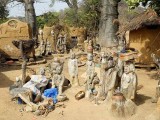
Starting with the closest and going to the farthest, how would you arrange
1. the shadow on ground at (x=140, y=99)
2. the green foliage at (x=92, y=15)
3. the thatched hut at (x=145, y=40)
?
the shadow on ground at (x=140, y=99)
the thatched hut at (x=145, y=40)
the green foliage at (x=92, y=15)

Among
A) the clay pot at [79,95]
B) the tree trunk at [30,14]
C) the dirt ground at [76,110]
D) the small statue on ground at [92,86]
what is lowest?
the dirt ground at [76,110]

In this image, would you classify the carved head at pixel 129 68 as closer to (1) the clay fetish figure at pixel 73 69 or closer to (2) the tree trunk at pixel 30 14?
(1) the clay fetish figure at pixel 73 69

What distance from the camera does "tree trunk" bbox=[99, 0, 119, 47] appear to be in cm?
1800

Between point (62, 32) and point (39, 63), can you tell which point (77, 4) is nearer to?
point (62, 32)

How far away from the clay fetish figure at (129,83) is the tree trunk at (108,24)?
9.00m

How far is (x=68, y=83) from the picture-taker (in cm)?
1136

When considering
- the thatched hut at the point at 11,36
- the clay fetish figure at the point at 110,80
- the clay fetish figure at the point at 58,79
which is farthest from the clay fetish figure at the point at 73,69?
the thatched hut at the point at 11,36

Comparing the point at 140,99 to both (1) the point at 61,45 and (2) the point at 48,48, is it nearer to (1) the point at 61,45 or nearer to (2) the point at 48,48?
(1) the point at 61,45

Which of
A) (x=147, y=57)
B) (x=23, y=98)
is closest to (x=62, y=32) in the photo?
(x=147, y=57)

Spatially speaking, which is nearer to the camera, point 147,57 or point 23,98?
point 23,98

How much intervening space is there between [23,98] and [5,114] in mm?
798

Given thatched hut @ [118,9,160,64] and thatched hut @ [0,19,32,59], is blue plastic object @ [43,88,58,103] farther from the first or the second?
thatched hut @ [0,19,32,59]

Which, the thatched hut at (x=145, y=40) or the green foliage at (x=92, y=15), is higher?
the green foliage at (x=92, y=15)

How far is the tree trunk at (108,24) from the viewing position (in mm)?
18000
